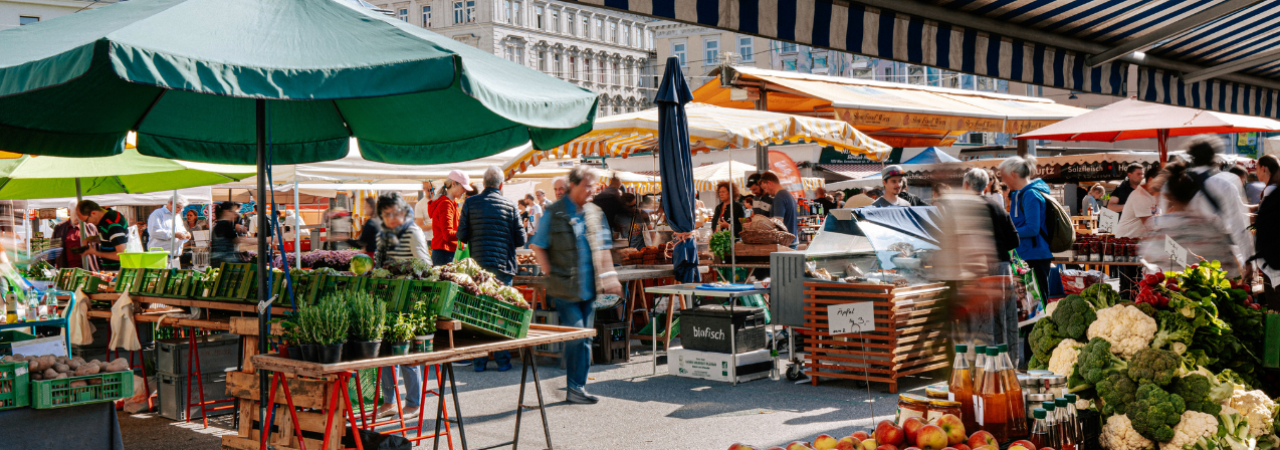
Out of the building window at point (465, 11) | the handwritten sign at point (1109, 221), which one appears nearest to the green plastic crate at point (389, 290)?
the handwritten sign at point (1109, 221)

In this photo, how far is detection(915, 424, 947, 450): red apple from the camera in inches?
91.8

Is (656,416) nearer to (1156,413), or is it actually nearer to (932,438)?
(1156,413)

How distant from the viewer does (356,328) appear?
4.17m

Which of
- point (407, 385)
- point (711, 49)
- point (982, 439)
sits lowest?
point (407, 385)

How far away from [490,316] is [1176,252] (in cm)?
457

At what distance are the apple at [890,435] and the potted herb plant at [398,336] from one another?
2499mm

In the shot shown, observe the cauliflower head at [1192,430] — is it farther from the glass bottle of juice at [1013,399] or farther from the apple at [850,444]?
the apple at [850,444]

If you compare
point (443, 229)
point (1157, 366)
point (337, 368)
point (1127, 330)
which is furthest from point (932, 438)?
point (443, 229)

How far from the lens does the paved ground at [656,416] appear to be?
235 inches

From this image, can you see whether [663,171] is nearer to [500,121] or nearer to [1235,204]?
[500,121]

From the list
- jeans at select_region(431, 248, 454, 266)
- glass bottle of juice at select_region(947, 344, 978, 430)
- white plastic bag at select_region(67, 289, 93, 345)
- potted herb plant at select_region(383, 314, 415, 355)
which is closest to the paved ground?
white plastic bag at select_region(67, 289, 93, 345)

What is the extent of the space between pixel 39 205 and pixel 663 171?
25.1 meters

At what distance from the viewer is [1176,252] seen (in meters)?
6.29

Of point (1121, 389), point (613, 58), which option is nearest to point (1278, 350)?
point (1121, 389)
